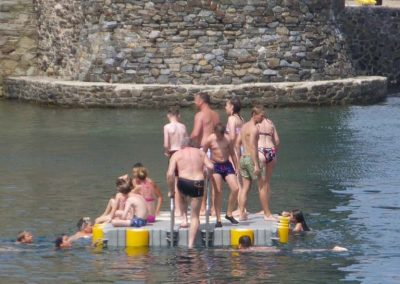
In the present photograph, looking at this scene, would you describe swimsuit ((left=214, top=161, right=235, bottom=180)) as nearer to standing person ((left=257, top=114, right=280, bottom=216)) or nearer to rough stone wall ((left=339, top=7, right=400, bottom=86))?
standing person ((left=257, top=114, right=280, bottom=216))

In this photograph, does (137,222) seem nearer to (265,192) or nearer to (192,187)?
(192,187)

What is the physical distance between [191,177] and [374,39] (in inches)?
857

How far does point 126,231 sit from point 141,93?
15404 millimetres

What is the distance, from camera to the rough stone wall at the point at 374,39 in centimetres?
4075

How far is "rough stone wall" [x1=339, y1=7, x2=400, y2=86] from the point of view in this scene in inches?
1604

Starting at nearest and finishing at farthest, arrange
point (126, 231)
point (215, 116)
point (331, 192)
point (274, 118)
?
point (126, 231), point (215, 116), point (331, 192), point (274, 118)

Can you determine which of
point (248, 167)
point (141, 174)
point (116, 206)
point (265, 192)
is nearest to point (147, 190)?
point (141, 174)

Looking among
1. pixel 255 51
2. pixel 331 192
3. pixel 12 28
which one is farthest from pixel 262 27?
pixel 331 192

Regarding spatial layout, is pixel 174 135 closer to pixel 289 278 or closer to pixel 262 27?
pixel 289 278

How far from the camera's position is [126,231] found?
20062 mm

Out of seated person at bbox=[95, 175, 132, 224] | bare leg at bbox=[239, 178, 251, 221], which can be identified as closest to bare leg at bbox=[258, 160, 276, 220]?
bare leg at bbox=[239, 178, 251, 221]

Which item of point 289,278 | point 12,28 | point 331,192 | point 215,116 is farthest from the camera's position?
point 12,28

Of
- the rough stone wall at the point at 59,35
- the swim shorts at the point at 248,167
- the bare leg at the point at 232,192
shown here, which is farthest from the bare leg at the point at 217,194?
the rough stone wall at the point at 59,35

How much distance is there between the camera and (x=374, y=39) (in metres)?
41.1
